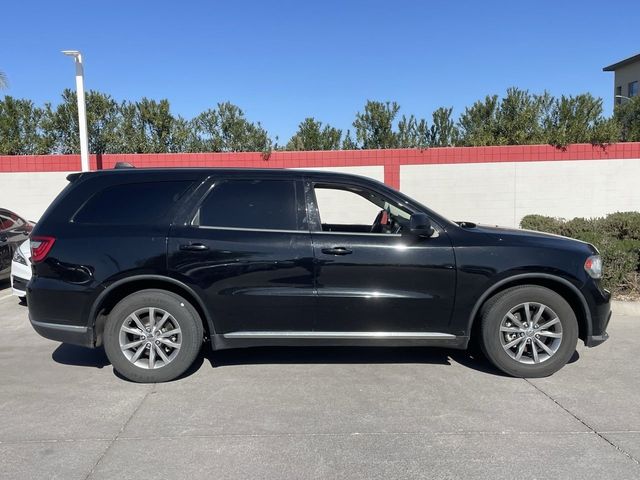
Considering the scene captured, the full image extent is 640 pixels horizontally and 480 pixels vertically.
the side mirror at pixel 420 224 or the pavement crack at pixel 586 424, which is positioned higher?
the side mirror at pixel 420 224

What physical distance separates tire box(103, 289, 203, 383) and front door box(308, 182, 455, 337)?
3.77 ft

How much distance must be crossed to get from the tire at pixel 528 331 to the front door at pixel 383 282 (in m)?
0.44

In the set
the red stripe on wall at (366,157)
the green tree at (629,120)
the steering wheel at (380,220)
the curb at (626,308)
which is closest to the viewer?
the steering wheel at (380,220)

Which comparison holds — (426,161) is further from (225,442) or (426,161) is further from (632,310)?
(225,442)

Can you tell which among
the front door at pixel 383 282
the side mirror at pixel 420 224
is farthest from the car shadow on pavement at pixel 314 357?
the side mirror at pixel 420 224

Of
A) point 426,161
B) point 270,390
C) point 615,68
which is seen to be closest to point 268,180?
point 270,390

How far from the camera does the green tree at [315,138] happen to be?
1567cm

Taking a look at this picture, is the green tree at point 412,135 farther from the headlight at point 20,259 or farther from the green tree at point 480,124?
the headlight at point 20,259

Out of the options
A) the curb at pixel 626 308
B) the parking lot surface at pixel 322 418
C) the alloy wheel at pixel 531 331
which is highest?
the alloy wheel at pixel 531 331

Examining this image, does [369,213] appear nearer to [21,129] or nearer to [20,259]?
[20,259]

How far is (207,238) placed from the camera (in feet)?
15.2

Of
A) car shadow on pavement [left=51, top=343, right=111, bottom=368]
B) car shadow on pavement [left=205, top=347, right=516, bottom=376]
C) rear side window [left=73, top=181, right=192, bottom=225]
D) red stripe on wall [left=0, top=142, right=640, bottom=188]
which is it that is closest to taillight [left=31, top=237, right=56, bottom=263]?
rear side window [left=73, top=181, right=192, bottom=225]

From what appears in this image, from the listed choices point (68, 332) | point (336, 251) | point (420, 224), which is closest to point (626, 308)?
point (420, 224)

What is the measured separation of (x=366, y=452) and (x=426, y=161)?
11571 mm
